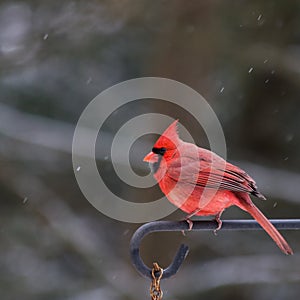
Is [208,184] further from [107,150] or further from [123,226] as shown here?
[123,226]

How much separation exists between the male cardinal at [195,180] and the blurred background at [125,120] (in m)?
2.39

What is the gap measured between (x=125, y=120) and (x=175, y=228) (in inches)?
153

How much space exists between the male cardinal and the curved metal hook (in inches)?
10.5

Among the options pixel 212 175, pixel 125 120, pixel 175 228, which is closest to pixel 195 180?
pixel 212 175

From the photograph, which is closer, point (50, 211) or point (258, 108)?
point (50, 211)

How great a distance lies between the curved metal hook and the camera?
84.0 inches

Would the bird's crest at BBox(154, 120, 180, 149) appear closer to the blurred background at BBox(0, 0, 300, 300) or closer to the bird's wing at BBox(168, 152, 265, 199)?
the bird's wing at BBox(168, 152, 265, 199)

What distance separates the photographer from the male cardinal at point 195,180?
2758 mm

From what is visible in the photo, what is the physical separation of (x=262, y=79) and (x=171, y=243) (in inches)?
67.2

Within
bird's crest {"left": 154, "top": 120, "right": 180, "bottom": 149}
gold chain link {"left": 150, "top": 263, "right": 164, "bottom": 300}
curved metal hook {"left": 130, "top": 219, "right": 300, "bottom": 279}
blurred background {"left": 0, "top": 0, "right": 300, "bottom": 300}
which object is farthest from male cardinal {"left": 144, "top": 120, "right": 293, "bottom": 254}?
blurred background {"left": 0, "top": 0, "right": 300, "bottom": 300}

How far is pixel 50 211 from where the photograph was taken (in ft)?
18.8

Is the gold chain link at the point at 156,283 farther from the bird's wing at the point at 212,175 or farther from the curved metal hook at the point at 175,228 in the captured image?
the bird's wing at the point at 212,175

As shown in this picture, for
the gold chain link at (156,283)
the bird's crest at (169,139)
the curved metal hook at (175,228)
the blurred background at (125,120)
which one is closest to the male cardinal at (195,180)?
the bird's crest at (169,139)

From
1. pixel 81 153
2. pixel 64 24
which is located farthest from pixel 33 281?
pixel 64 24
